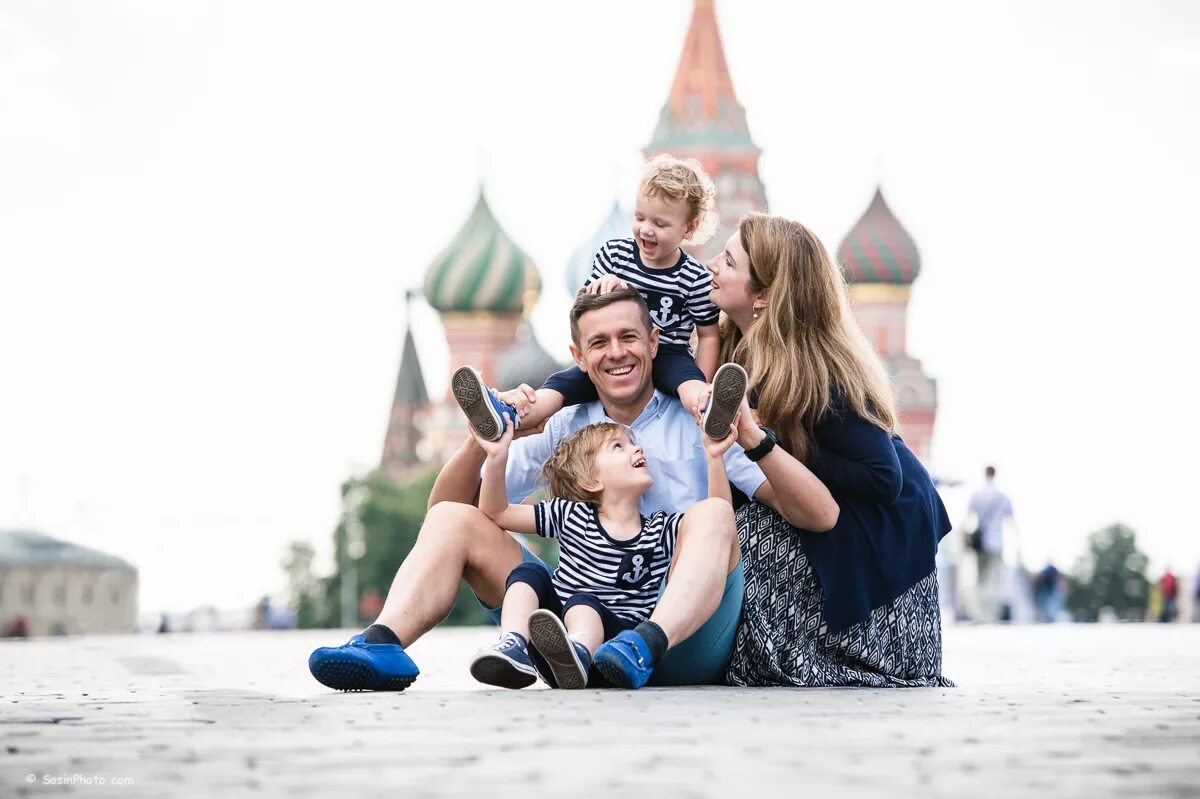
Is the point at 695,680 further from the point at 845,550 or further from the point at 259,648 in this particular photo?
the point at 259,648

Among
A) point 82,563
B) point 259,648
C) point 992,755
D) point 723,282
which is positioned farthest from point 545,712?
point 82,563

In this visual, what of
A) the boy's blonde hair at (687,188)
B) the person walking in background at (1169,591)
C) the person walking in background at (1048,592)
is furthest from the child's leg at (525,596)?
the person walking in background at (1169,591)

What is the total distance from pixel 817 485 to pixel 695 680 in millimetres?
604

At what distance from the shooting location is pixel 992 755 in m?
3.57

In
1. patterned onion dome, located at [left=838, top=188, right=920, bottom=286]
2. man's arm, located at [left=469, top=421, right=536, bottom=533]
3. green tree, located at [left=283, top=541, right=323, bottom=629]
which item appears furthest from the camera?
green tree, located at [left=283, top=541, right=323, bottom=629]

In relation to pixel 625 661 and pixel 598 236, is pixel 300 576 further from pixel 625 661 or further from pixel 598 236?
pixel 625 661

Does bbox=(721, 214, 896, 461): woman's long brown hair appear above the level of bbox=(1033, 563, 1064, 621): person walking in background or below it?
above

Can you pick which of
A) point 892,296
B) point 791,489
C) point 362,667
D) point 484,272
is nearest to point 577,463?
point 791,489

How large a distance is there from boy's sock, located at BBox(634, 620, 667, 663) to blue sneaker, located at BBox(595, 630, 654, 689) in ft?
0.04

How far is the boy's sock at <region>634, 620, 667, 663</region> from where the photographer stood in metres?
5.28

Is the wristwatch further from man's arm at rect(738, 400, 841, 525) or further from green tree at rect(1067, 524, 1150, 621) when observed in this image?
green tree at rect(1067, 524, 1150, 621)

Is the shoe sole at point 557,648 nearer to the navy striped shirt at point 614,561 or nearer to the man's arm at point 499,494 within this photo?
the navy striped shirt at point 614,561

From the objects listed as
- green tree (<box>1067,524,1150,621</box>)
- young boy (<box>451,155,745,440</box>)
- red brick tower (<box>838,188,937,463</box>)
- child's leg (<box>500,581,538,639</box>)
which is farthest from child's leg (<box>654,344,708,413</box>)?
green tree (<box>1067,524,1150,621</box>)

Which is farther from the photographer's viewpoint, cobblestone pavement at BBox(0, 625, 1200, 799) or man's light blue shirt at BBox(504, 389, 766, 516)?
man's light blue shirt at BBox(504, 389, 766, 516)
